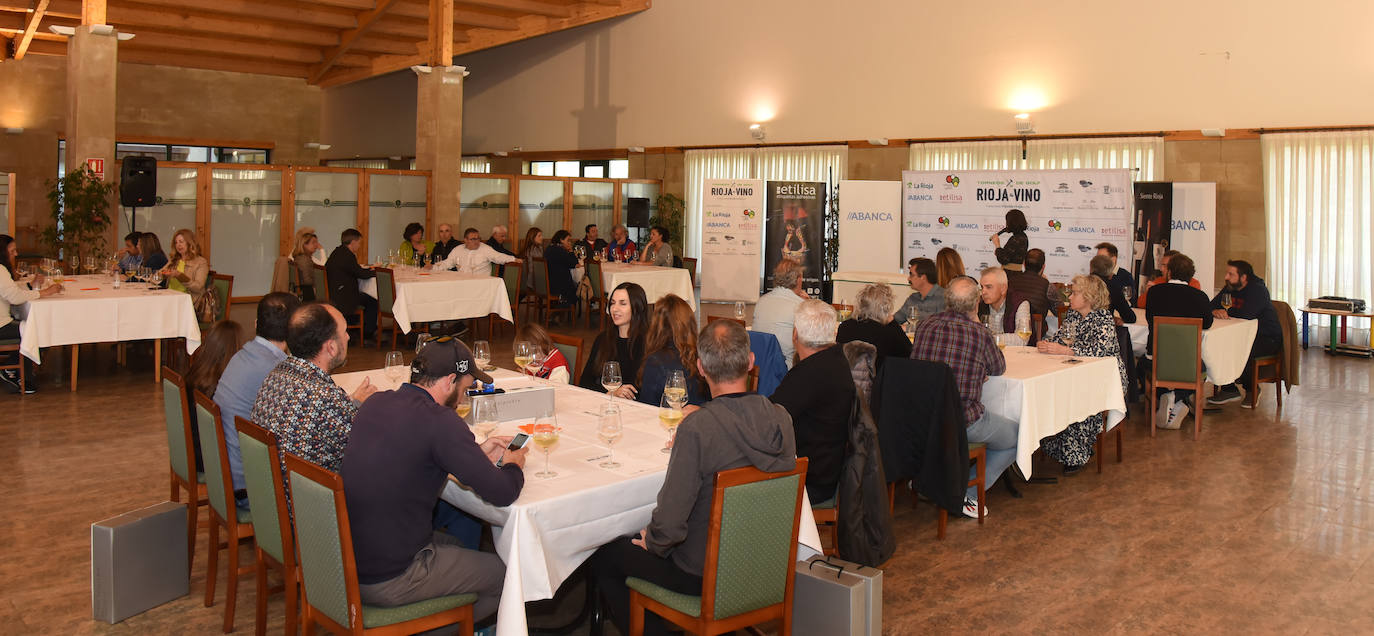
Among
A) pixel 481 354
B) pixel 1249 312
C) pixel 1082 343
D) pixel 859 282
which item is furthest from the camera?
pixel 859 282

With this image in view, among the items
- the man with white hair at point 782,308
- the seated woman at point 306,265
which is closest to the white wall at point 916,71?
the man with white hair at point 782,308

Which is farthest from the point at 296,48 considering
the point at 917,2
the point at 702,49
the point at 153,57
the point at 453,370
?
the point at 453,370

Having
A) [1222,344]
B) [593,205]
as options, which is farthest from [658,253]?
[1222,344]

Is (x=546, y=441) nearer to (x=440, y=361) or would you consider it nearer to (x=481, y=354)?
(x=440, y=361)

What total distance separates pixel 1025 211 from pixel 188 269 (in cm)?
883

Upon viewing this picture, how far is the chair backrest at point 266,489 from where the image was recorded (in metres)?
3.20

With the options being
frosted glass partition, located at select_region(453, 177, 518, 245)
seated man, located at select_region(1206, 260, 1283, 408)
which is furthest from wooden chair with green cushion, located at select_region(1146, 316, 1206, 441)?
frosted glass partition, located at select_region(453, 177, 518, 245)

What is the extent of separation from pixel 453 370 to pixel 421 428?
0.78ft

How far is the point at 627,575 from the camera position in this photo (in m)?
3.33

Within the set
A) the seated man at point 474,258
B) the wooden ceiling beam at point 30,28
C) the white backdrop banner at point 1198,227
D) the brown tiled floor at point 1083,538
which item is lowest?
the brown tiled floor at point 1083,538

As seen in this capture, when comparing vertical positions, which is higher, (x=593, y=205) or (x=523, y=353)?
(x=593, y=205)

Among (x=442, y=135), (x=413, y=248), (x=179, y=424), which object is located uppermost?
(x=442, y=135)

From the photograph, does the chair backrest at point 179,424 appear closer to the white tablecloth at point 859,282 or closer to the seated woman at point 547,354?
the seated woman at point 547,354

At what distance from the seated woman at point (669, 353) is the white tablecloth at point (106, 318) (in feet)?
17.0
